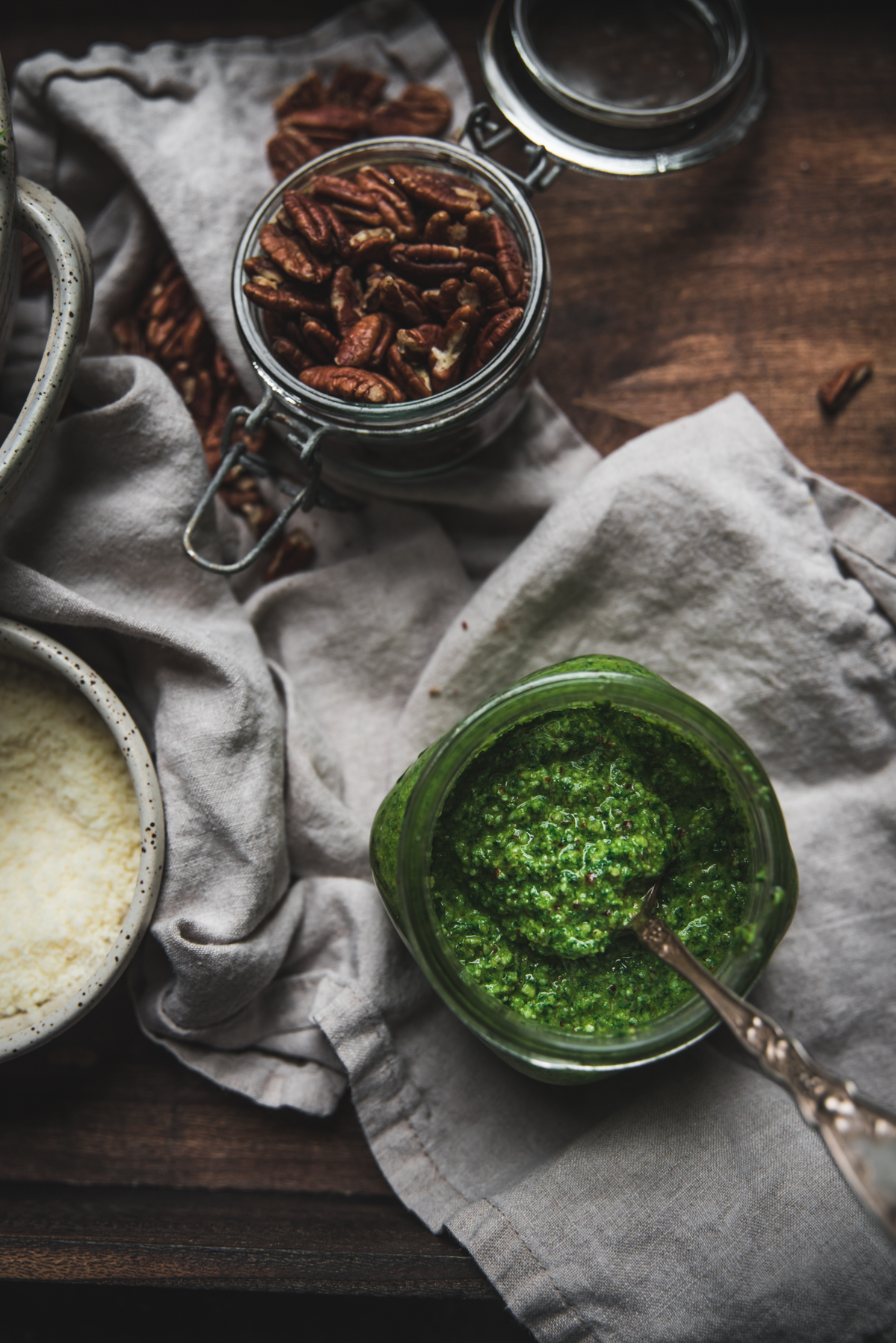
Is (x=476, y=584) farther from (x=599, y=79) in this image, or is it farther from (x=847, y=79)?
(x=847, y=79)

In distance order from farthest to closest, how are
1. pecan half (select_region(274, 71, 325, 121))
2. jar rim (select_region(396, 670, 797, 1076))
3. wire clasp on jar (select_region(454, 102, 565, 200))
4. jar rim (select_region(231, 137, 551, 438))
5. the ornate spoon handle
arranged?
pecan half (select_region(274, 71, 325, 121)) < wire clasp on jar (select_region(454, 102, 565, 200)) < jar rim (select_region(231, 137, 551, 438)) < jar rim (select_region(396, 670, 797, 1076)) < the ornate spoon handle

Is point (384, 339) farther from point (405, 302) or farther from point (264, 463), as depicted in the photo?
point (264, 463)

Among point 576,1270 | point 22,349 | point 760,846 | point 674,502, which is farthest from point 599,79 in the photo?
A: point 576,1270

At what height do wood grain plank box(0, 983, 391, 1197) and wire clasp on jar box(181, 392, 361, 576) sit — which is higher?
wire clasp on jar box(181, 392, 361, 576)

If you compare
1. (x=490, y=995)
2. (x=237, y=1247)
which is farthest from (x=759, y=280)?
(x=237, y=1247)

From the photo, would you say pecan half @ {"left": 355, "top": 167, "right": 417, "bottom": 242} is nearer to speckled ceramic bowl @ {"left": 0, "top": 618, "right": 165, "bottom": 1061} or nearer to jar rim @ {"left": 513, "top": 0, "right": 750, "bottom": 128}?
jar rim @ {"left": 513, "top": 0, "right": 750, "bottom": 128}

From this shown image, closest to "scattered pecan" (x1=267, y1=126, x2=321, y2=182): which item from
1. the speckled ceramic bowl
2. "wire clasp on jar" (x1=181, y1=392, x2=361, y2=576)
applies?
"wire clasp on jar" (x1=181, y1=392, x2=361, y2=576)
